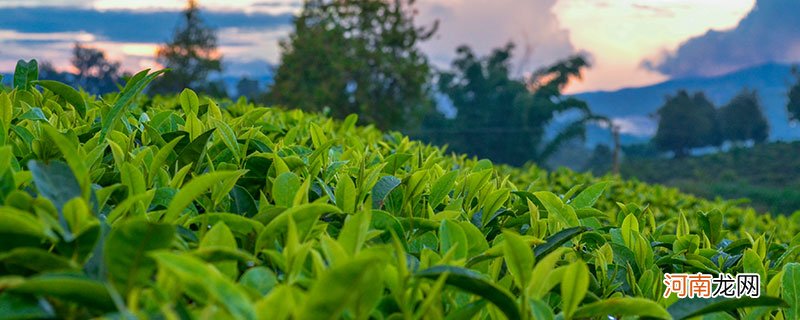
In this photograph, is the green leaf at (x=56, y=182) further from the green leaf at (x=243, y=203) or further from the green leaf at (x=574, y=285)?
the green leaf at (x=574, y=285)

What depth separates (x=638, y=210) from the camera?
1.88 meters

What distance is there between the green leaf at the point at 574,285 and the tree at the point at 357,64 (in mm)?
30562

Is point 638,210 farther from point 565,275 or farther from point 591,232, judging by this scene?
point 565,275

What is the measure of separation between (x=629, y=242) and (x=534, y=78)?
50.2 metres

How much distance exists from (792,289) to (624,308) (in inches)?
21.5

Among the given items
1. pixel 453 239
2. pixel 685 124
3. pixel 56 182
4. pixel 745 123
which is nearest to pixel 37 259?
pixel 56 182

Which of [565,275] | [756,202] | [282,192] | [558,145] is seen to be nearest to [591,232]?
[565,275]

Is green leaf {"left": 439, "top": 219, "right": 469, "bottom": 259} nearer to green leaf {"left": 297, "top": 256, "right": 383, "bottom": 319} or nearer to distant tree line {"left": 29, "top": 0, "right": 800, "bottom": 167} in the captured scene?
green leaf {"left": 297, "top": 256, "right": 383, "bottom": 319}

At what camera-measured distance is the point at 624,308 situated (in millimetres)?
1030

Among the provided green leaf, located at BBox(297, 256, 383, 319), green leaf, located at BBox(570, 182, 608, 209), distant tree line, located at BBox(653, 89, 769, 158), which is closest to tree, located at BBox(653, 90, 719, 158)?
distant tree line, located at BBox(653, 89, 769, 158)

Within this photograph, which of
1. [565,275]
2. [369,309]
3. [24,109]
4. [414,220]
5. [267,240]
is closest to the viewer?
[369,309]

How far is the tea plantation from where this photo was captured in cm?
81

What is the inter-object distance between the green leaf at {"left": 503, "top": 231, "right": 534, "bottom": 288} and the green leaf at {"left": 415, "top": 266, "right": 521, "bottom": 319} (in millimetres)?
86

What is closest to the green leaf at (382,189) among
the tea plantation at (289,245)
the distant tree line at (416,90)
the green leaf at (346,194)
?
the tea plantation at (289,245)
